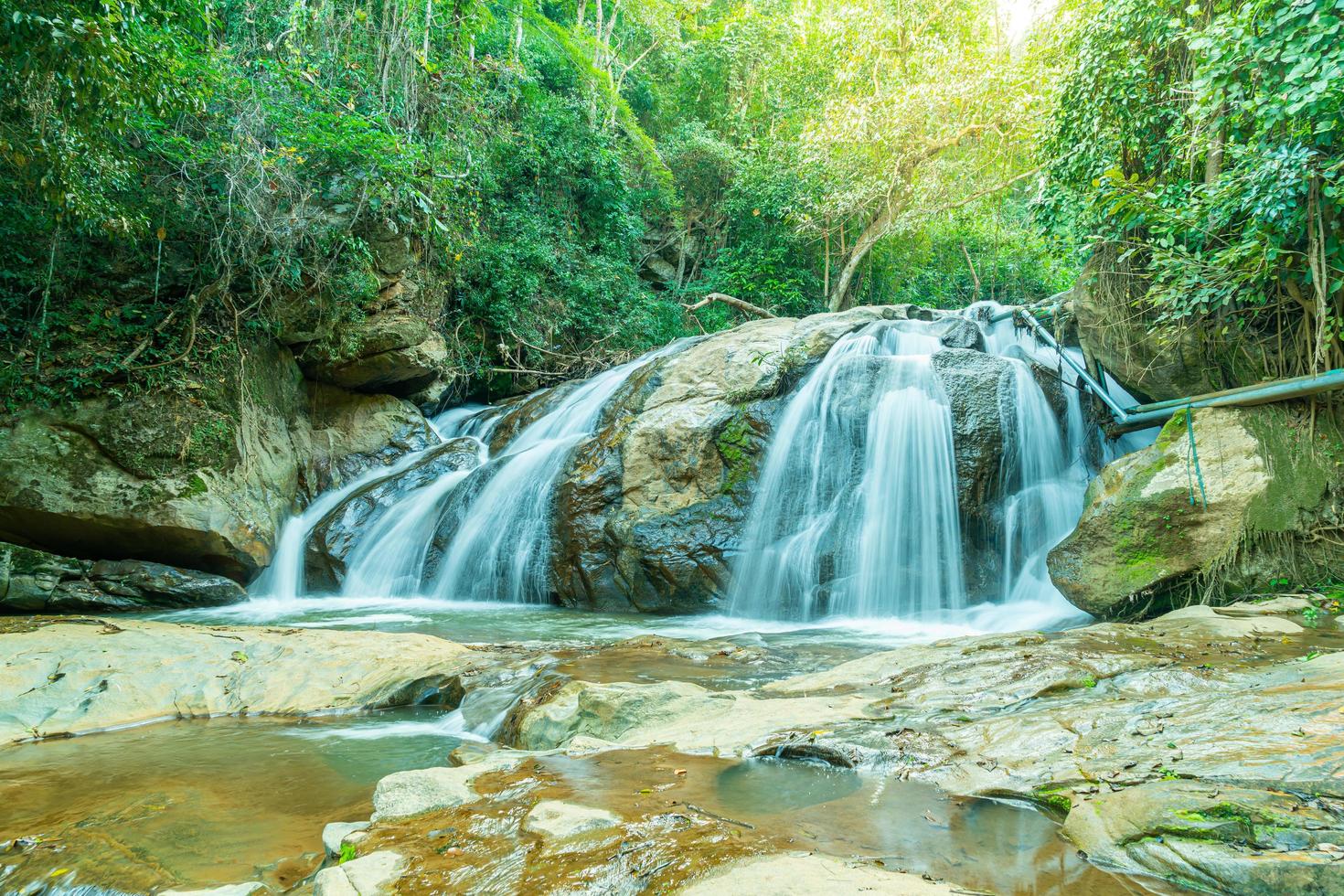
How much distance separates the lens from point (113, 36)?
16.7 feet

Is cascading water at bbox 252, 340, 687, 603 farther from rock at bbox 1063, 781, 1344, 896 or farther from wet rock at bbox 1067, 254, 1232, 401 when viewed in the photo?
rock at bbox 1063, 781, 1344, 896

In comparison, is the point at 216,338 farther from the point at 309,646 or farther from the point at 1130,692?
the point at 1130,692

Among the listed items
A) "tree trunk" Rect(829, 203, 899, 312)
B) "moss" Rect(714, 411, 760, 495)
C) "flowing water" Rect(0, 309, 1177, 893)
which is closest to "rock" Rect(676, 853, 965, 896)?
"flowing water" Rect(0, 309, 1177, 893)

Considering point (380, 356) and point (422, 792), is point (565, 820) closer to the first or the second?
point (422, 792)

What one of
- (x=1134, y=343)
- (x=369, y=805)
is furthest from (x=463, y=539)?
(x=1134, y=343)

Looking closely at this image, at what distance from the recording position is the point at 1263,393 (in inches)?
227

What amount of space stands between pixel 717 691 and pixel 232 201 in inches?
337

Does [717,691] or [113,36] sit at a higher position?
[113,36]

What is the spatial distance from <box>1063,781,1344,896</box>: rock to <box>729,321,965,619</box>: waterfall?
18.0 feet

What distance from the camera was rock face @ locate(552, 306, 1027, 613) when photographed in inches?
306

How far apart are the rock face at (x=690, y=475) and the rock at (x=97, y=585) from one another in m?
4.05

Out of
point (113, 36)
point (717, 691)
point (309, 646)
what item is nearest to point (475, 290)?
point (113, 36)

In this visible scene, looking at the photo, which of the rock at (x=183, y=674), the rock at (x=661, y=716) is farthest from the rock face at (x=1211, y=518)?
the rock at (x=183, y=674)

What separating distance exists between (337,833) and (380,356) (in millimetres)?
10264
